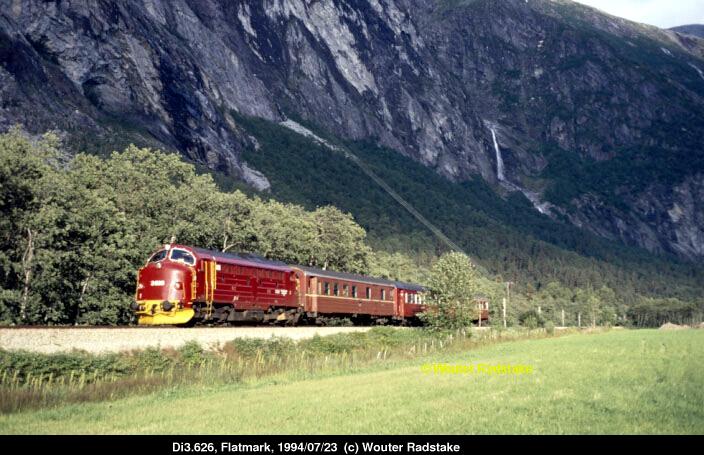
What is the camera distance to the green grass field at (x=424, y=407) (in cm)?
1484

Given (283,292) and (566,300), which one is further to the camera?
(566,300)

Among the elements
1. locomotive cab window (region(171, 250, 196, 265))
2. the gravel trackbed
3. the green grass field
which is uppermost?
locomotive cab window (region(171, 250, 196, 265))

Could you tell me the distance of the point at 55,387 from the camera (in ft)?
78.2

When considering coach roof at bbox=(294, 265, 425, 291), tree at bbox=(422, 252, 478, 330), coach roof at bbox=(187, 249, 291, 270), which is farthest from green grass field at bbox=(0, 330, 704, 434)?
tree at bbox=(422, 252, 478, 330)

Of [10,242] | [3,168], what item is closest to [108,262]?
[10,242]

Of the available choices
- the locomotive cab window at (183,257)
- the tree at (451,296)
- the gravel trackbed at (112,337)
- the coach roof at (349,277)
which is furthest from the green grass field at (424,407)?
the tree at (451,296)

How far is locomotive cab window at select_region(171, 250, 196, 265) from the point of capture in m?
34.2
